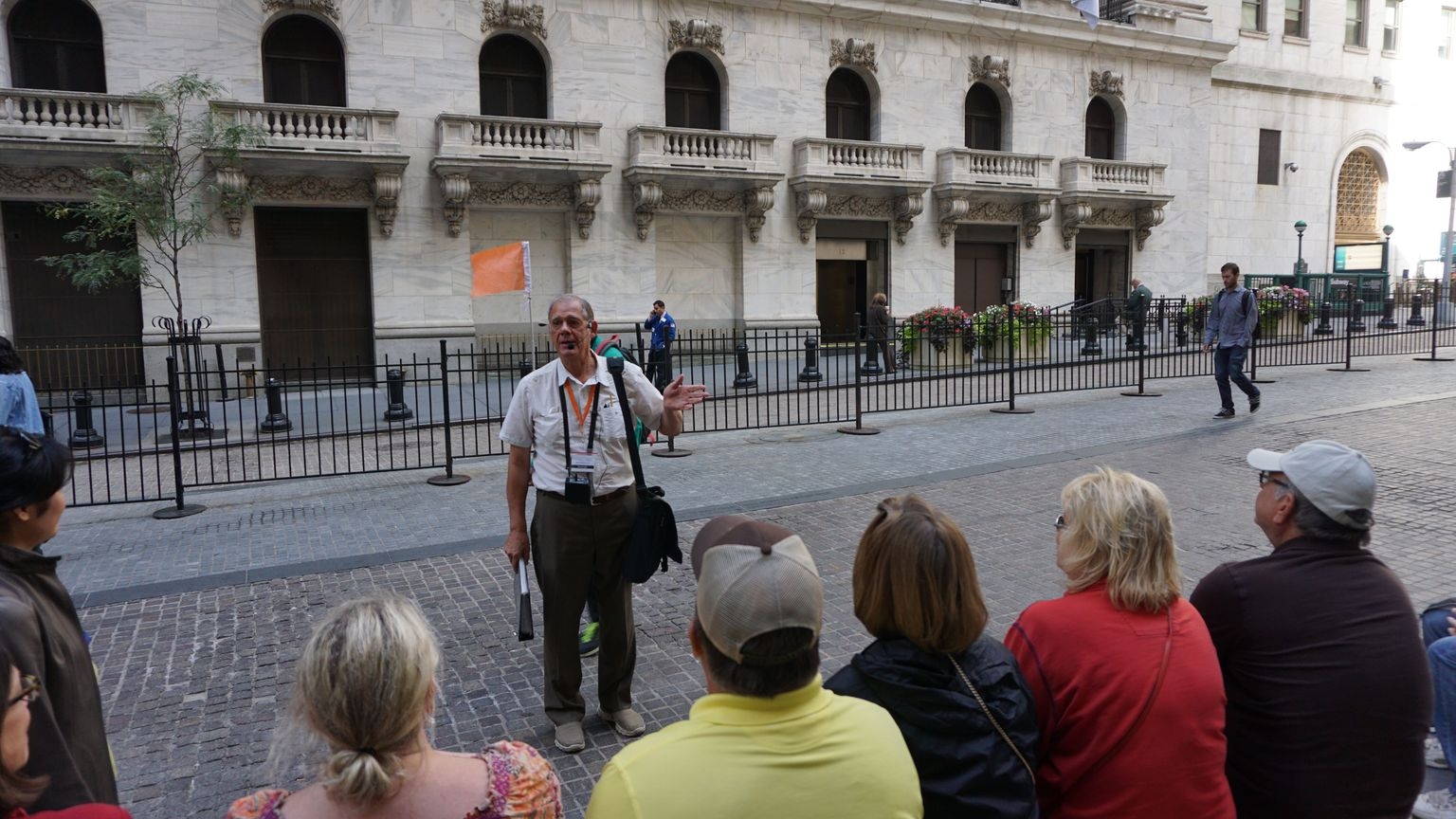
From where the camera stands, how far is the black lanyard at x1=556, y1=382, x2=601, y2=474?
172 inches

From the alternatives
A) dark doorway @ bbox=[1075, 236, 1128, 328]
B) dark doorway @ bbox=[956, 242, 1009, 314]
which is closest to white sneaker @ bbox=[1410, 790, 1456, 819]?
dark doorway @ bbox=[956, 242, 1009, 314]

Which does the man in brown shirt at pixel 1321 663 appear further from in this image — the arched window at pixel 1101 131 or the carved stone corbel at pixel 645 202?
the arched window at pixel 1101 131

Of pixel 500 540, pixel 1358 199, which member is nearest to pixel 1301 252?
pixel 1358 199

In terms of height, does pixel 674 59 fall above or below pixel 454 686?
above

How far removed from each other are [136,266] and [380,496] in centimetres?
994

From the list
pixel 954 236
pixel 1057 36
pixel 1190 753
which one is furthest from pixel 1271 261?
pixel 1190 753

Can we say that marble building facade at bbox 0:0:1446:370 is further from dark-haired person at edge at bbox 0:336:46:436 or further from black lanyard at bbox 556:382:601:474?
black lanyard at bbox 556:382:601:474

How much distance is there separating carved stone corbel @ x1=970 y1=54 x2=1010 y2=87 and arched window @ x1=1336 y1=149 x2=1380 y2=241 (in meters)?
19.0

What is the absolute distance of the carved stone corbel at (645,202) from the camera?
73.7 ft

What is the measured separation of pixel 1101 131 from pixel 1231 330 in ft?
67.9

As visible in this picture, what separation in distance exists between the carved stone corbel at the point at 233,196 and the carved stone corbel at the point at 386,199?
2591 mm

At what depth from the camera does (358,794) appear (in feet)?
5.57

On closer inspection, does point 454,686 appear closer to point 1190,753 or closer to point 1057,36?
point 1190,753

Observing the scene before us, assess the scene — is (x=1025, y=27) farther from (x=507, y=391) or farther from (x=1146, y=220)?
(x=507, y=391)
